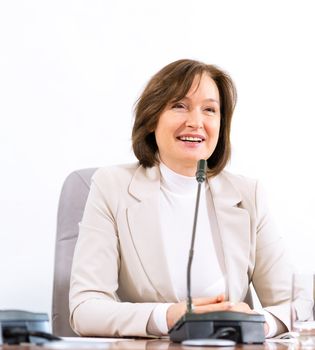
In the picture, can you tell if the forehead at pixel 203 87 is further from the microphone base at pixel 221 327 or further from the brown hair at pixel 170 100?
the microphone base at pixel 221 327

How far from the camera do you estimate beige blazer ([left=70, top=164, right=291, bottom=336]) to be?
2.21 m

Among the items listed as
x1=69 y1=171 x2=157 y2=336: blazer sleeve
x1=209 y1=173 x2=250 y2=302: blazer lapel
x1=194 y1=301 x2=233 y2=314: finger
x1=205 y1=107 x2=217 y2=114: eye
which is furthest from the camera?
x1=205 y1=107 x2=217 y2=114: eye

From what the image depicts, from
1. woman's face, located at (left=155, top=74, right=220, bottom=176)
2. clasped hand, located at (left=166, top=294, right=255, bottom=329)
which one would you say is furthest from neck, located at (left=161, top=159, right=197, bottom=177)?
clasped hand, located at (left=166, top=294, right=255, bottom=329)

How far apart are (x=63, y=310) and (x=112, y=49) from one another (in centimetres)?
109

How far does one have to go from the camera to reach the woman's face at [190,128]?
237 centimetres

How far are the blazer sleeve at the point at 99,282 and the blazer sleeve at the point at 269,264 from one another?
43 centimetres

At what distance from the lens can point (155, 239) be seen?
2.31 metres

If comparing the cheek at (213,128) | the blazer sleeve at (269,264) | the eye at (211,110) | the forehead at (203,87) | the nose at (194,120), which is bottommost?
the blazer sleeve at (269,264)

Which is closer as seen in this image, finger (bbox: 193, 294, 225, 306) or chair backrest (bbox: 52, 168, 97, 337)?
finger (bbox: 193, 294, 225, 306)

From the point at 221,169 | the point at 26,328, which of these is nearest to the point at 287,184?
the point at 221,169

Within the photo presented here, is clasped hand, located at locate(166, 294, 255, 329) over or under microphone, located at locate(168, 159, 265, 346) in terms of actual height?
under

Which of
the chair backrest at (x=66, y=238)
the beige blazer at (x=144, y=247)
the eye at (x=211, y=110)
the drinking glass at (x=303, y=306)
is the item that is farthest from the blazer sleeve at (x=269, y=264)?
the drinking glass at (x=303, y=306)

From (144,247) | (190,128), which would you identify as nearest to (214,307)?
(144,247)

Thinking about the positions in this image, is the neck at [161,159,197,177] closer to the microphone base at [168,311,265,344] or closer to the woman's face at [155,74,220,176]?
the woman's face at [155,74,220,176]
